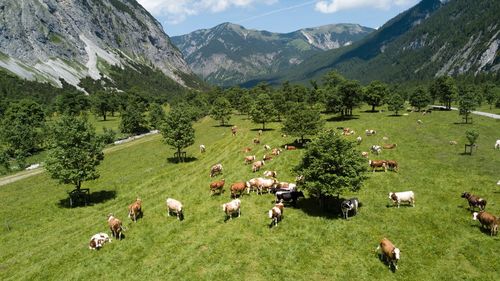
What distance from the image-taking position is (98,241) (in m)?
32.0

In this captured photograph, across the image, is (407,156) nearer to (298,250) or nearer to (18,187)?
(298,250)

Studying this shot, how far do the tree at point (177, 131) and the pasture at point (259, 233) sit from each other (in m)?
13.7

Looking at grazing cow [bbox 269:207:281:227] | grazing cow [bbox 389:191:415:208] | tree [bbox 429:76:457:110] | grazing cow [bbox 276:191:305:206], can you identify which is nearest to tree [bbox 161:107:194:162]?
grazing cow [bbox 276:191:305:206]

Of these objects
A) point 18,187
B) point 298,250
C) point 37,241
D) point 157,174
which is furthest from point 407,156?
point 18,187

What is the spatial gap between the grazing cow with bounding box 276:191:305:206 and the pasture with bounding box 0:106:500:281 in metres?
1.10

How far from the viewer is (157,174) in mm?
60156

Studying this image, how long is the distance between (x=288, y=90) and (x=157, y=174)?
99.7m

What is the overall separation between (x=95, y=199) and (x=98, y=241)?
19144 mm

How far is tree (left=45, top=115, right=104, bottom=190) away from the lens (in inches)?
1783

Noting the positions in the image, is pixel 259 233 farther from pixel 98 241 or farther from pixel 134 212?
pixel 98 241

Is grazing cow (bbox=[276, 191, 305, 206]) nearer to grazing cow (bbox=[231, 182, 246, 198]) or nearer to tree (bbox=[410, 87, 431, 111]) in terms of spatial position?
grazing cow (bbox=[231, 182, 246, 198])

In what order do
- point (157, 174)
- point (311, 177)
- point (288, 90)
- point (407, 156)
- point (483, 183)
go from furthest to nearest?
point (288, 90)
point (157, 174)
point (407, 156)
point (483, 183)
point (311, 177)

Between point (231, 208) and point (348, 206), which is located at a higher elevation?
point (231, 208)

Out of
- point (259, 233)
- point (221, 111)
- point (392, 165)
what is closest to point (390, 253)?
point (259, 233)
